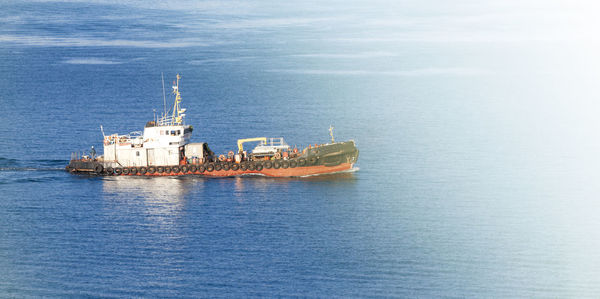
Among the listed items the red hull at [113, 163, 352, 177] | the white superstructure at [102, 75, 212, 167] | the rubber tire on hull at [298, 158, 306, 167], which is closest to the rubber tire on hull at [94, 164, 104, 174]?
the white superstructure at [102, 75, 212, 167]

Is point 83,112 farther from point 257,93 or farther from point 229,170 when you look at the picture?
point 229,170

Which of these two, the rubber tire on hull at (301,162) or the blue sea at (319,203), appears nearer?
the blue sea at (319,203)

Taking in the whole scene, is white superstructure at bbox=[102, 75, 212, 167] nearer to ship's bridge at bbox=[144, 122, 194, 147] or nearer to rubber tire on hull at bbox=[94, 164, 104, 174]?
ship's bridge at bbox=[144, 122, 194, 147]

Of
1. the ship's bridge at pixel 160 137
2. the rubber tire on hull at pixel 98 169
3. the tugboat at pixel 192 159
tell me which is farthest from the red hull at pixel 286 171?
the rubber tire on hull at pixel 98 169

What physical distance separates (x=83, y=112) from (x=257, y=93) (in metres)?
34.3

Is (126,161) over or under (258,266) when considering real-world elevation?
over

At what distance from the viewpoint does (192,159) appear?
96.9 meters

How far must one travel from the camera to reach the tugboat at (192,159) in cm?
9450

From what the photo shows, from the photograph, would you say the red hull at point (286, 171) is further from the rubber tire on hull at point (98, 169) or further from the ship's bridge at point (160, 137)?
the rubber tire on hull at point (98, 169)

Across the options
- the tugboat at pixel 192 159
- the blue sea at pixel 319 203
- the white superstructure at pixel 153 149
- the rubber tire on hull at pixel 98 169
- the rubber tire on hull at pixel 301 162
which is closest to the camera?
the blue sea at pixel 319 203

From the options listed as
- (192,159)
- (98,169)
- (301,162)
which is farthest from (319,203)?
(98,169)

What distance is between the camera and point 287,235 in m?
73.9

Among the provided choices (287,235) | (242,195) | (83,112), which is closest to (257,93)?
(83,112)

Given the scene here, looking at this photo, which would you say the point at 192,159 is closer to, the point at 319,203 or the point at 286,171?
the point at 286,171
